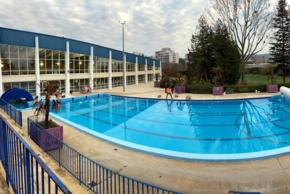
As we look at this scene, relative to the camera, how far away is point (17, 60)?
22.6 meters

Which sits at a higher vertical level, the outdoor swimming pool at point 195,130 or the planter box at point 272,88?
the planter box at point 272,88

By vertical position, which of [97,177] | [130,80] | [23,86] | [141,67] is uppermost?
[141,67]

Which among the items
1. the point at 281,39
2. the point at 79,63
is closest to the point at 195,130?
the point at 79,63

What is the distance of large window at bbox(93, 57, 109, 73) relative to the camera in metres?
33.2

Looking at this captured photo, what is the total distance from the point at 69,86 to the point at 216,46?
2331 centimetres

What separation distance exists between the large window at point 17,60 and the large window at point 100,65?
421 inches

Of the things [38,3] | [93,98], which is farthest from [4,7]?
[93,98]

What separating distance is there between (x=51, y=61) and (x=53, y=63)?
15.1 inches

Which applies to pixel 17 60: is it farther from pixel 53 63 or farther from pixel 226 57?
pixel 226 57

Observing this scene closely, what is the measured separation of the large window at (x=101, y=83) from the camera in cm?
3325

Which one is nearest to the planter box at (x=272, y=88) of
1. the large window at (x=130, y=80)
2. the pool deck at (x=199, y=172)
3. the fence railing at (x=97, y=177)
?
the pool deck at (x=199, y=172)

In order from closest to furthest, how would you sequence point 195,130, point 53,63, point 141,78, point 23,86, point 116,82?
point 195,130
point 23,86
point 53,63
point 116,82
point 141,78

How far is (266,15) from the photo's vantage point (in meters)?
30.4

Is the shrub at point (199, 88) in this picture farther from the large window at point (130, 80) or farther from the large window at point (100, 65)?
the large window at point (130, 80)
